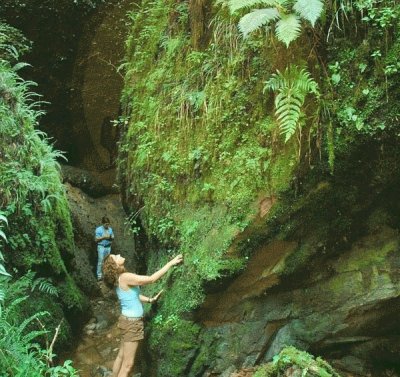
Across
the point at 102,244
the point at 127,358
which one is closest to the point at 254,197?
the point at 127,358

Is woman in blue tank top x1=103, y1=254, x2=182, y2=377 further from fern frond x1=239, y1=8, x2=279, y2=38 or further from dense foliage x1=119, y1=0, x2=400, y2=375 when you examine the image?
fern frond x1=239, y1=8, x2=279, y2=38

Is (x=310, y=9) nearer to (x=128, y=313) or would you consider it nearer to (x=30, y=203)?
(x=128, y=313)

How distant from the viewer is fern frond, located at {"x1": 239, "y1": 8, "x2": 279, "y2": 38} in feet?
12.8

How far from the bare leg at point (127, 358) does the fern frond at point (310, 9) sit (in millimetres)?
4481

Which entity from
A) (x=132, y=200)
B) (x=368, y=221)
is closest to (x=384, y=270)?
(x=368, y=221)

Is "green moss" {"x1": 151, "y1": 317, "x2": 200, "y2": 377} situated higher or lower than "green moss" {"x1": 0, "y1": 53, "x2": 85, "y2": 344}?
lower

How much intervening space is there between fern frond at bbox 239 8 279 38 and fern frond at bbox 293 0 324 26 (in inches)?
11.1

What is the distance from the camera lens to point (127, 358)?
18.7 ft

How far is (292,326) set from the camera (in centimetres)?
494

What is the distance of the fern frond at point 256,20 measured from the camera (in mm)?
3914

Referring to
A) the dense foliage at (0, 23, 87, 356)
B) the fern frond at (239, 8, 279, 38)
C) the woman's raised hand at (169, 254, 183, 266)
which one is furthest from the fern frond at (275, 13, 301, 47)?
the dense foliage at (0, 23, 87, 356)

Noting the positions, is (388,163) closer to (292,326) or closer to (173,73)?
(292,326)

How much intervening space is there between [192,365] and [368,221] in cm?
270

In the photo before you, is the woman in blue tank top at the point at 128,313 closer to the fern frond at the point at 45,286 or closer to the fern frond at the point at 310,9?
the fern frond at the point at 45,286
